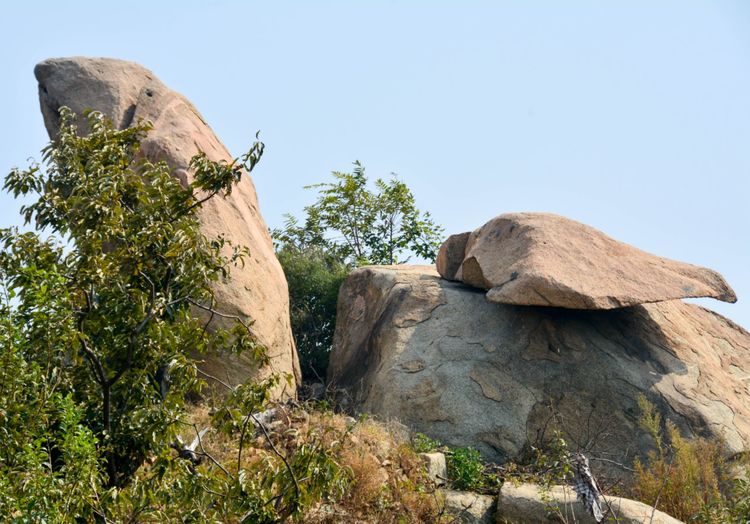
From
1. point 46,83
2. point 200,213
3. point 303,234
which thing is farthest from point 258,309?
point 303,234

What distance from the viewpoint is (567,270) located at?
1248 centimetres

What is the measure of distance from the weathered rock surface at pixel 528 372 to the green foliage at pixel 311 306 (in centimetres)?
108

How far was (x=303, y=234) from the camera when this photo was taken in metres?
19.7

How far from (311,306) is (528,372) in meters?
4.82

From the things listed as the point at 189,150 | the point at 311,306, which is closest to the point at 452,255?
the point at 311,306

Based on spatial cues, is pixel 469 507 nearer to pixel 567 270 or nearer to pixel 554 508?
pixel 554 508

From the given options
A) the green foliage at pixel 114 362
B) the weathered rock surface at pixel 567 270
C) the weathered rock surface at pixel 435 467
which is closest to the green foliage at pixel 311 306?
the weathered rock surface at pixel 567 270

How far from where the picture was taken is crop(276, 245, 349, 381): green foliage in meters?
15.5

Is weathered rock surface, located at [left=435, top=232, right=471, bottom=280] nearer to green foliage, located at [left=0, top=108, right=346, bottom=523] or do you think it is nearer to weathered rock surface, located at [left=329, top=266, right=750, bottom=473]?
weathered rock surface, located at [left=329, top=266, right=750, bottom=473]

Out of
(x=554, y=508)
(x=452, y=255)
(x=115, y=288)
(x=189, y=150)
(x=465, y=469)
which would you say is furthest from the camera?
(x=452, y=255)

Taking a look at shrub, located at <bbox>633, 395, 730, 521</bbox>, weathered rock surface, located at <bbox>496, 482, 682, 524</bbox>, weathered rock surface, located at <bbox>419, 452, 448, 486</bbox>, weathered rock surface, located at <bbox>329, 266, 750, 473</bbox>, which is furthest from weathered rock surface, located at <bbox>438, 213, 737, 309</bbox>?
weathered rock surface, located at <bbox>496, 482, 682, 524</bbox>

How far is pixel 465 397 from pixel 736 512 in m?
3.89

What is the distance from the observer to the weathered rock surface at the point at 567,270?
1228 centimetres

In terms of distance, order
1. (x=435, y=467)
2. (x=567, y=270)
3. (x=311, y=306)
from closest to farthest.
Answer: (x=435, y=467), (x=567, y=270), (x=311, y=306)
